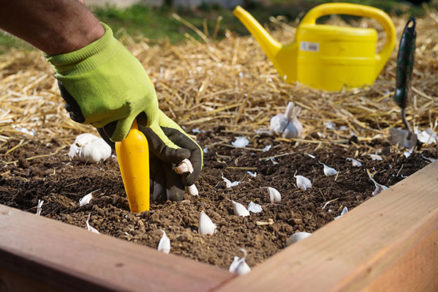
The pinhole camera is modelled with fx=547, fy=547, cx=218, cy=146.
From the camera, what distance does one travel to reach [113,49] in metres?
1.08

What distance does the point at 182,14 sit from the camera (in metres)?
5.91

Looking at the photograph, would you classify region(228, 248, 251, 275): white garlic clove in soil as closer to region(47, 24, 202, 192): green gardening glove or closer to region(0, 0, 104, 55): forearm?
region(47, 24, 202, 192): green gardening glove

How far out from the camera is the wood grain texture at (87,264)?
2.51 ft

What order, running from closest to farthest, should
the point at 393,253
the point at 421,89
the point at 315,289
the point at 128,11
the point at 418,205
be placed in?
the point at 315,289 < the point at 393,253 < the point at 418,205 < the point at 421,89 < the point at 128,11

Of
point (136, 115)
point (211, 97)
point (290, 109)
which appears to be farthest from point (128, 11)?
point (136, 115)

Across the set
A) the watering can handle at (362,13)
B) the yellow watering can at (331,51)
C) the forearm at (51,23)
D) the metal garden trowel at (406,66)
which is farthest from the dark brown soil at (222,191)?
the watering can handle at (362,13)

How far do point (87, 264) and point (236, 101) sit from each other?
1490mm

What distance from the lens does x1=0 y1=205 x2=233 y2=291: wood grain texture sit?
765mm

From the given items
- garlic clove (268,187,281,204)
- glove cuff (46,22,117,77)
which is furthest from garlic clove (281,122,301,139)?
glove cuff (46,22,117,77)

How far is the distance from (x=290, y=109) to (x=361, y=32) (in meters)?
0.72

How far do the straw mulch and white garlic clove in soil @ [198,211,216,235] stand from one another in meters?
0.81

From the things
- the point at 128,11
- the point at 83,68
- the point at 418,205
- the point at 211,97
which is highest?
the point at 83,68

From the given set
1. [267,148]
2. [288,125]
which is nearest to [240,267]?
[267,148]

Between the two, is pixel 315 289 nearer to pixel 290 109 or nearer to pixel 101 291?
pixel 101 291
